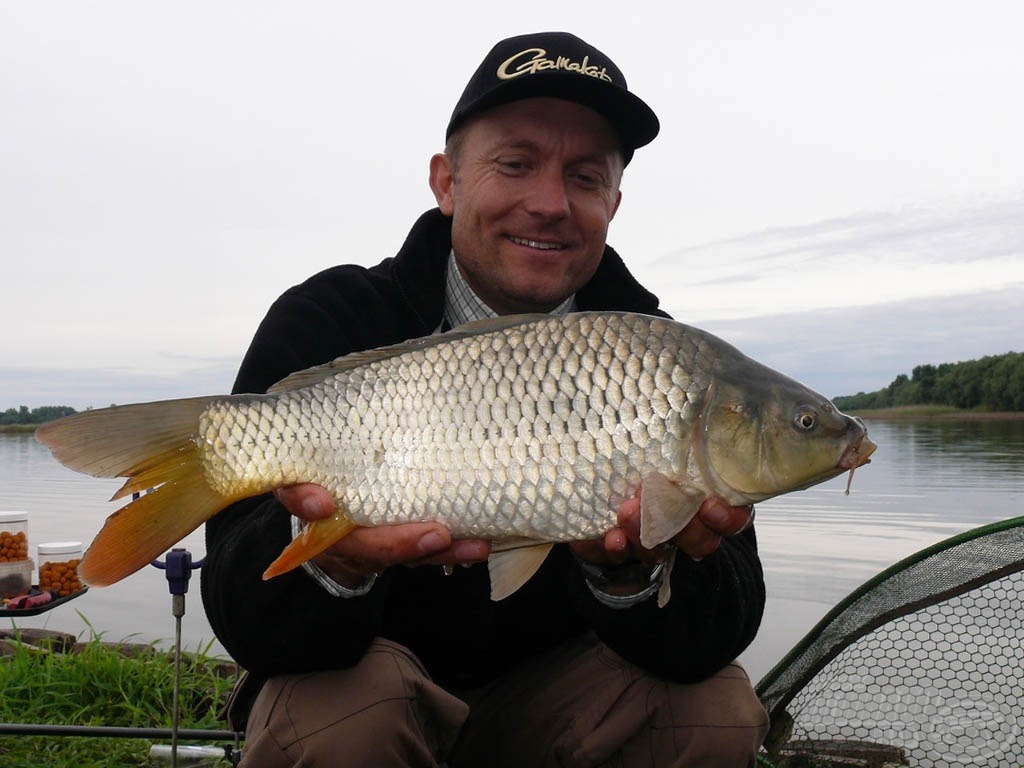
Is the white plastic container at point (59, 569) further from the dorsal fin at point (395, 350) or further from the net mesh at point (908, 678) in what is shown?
the net mesh at point (908, 678)

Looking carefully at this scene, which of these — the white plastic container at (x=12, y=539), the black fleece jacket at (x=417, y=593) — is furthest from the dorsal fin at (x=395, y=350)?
the white plastic container at (x=12, y=539)

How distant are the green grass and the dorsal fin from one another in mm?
1466

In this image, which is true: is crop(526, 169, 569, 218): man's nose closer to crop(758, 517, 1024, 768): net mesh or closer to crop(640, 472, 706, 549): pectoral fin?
crop(640, 472, 706, 549): pectoral fin

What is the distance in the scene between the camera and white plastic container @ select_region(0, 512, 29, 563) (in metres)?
3.24

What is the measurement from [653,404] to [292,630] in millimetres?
734

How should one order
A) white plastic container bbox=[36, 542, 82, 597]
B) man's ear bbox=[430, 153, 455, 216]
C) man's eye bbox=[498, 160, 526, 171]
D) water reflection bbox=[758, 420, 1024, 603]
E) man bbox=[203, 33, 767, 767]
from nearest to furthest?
man bbox=[203, 33, 767, 767]
man's eye bbox=[498, 160, 526, 171]
man's ear bbox=[430, 153, 455, 216]
white plastic container bbox=[36, 542, 82, 597]
water reflection bbox=[758, 420, 1024, 603]

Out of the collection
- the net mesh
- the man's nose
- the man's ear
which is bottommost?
the net mesh

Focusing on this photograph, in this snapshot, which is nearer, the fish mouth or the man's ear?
the fish mouth

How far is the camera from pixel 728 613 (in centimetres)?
179

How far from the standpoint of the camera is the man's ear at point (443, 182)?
2.25m

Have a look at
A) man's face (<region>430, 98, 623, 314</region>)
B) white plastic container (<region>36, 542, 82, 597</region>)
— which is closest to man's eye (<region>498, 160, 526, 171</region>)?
man's face (<region>430, 98, 623, 314</region>)

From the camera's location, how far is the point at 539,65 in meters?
2.03

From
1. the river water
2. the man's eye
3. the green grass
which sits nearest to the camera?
the man's eye

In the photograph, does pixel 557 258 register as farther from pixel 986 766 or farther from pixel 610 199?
pixel 986 766
